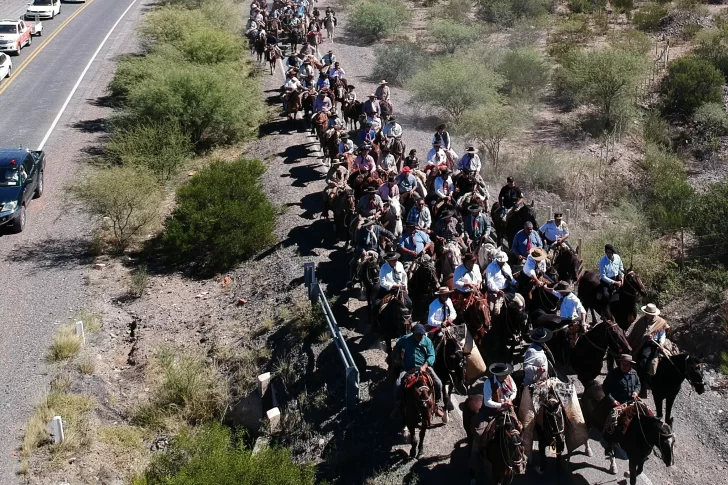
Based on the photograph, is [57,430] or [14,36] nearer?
[57,430]

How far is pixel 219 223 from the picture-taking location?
66.2 feet

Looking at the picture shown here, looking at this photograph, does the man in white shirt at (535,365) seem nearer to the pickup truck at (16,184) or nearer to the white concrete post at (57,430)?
the white concrete post at (57,430)

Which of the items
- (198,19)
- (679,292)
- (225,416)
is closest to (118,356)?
(225,416)

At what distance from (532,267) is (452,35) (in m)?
26.5

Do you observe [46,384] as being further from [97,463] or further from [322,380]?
[322,380]

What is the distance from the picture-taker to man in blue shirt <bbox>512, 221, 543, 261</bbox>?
584 inches

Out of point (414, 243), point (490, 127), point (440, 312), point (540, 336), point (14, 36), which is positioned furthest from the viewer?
point (14, 36)

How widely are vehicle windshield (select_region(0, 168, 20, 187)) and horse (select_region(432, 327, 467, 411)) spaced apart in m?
14.0

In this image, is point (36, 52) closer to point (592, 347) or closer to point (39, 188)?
point (39, 188)

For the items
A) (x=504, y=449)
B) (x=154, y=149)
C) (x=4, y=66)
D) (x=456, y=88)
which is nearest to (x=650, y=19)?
(x=456, y=88)

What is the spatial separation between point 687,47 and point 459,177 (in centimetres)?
2382

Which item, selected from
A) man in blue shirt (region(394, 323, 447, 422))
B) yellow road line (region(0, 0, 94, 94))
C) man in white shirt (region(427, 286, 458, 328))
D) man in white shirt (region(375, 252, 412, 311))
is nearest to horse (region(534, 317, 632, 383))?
man in white shirt (region(427, 286, 458, 328))

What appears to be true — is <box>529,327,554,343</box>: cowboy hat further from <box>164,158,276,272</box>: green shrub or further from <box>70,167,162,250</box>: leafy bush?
<box>70,167,162,250</box>: leafy bush

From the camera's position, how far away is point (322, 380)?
14188 mm
